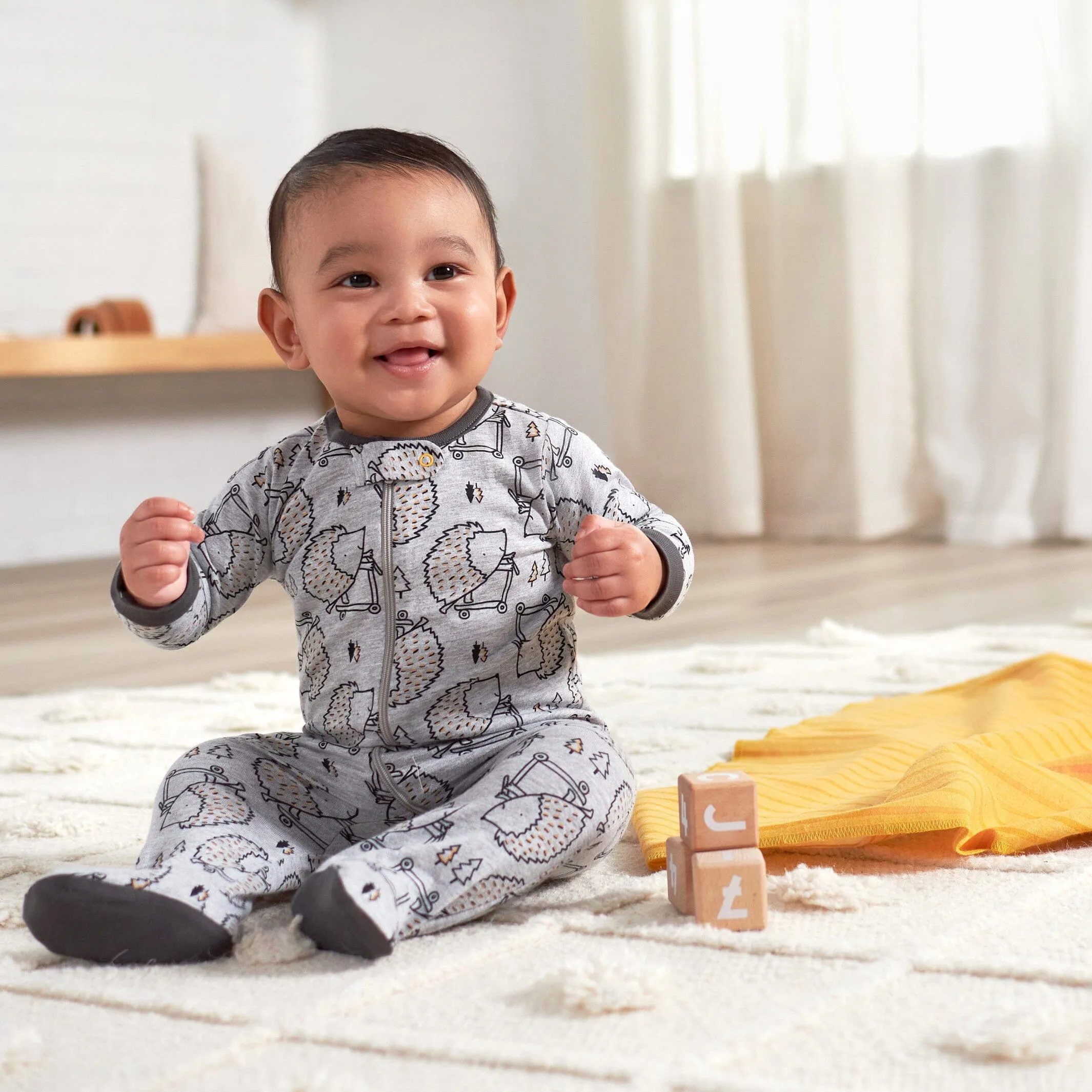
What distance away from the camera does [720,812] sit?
70cm

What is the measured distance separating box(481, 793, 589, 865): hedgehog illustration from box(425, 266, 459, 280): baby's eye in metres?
0.30

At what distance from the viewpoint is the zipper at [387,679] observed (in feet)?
2.72

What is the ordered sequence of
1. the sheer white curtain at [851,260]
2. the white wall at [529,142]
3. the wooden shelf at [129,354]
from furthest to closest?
1. the white wall at [529,142]
2. the wooden shelf at [129,354]
3. the sheer white curtain at [851,260]

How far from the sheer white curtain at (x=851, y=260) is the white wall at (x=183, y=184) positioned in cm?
25

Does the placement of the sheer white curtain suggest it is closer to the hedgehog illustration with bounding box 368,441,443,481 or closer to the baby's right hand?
the hedgehog illustration with bounding box 368,441,443,481

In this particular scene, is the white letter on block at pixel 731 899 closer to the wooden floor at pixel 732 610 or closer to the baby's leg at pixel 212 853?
the baby's leg at pixel 212 853

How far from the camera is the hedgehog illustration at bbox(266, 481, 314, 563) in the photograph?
0.87 meters

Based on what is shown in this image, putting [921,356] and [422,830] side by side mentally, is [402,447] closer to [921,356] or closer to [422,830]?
[422,830]

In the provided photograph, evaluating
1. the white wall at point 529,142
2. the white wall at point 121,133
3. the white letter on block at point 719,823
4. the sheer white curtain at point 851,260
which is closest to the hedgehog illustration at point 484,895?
the white letter on block at point 719,823

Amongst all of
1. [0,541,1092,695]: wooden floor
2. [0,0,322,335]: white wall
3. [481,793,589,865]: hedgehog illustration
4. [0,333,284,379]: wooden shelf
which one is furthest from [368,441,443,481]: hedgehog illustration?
[0,0,322,335]: white wall

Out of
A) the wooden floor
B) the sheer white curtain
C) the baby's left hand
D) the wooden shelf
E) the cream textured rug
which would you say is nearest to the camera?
the cream textured rug

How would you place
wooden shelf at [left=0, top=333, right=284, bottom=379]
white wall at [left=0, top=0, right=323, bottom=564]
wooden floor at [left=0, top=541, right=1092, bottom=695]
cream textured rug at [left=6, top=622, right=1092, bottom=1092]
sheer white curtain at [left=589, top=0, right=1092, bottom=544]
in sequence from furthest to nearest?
white wall at [left=0, top=0, right=323, bottom=564] < wooden shelf at [left=0, top=333, right=284, bottom=379] < sheer white curtain at [left=589, top=0, right=1092, bottom=544] < wooden floor at [left=0, top=541, right=1092, bottom=695] < cream textured rug at [left=6, top=622, right=1092, bottom=1092]

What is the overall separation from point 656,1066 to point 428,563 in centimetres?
37

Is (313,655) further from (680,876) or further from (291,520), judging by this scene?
(680,876)
